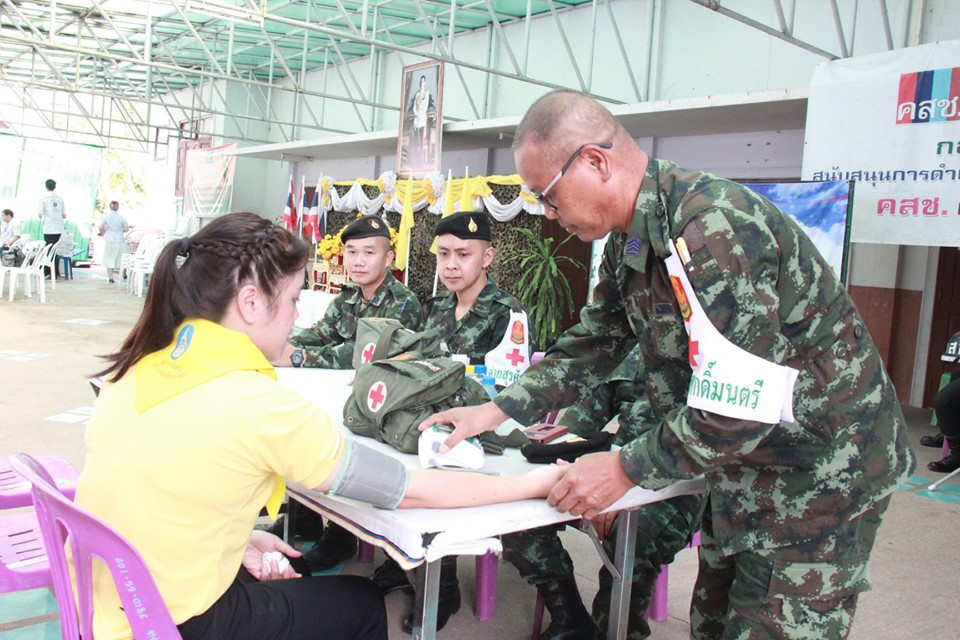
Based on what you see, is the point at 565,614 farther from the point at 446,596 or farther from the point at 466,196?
the point at 466,196

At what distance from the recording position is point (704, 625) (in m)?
1.75

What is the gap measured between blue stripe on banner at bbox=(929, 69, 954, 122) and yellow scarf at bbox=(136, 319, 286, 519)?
4.93 metres

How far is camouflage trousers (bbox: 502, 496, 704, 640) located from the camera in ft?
7.35

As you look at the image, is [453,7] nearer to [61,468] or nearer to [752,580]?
[61,468]

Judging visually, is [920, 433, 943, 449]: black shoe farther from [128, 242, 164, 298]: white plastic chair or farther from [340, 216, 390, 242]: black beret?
[128, 242, 164, 298]: white plastic chair

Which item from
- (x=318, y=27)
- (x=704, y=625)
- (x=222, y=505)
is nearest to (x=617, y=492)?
(x=704, y=625)

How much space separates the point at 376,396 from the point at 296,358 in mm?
1255

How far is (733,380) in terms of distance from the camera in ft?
4.08

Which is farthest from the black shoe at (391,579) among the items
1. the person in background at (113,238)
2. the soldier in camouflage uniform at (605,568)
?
the person in background at (113,238)

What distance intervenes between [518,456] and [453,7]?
7328 mm

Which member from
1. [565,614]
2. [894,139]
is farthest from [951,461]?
[565,614]

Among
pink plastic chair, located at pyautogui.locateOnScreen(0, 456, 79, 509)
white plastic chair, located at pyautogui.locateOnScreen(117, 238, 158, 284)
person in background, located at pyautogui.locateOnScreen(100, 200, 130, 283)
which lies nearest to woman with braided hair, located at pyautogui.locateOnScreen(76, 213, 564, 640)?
pink plastic chair, located at pyautogui.locateOnScreen(0, 456, 79, 509)

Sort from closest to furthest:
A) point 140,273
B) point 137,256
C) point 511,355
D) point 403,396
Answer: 1. point 403,396
2. point 511,355
3. point 140,273
4. point 137,256

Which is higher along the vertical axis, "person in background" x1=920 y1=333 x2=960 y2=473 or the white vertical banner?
the white vertical banner
